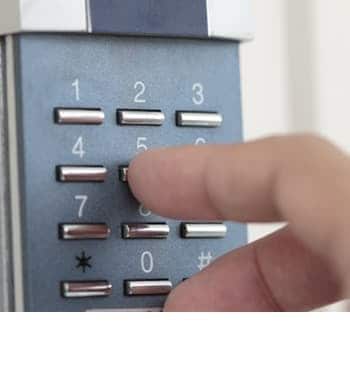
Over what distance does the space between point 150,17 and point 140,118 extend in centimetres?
3

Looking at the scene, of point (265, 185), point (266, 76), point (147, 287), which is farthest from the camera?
point (266, 76)

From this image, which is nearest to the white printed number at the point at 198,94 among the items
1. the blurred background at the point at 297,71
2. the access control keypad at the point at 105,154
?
the access control keypad at the point at 105,154

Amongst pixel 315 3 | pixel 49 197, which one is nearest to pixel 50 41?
pixel 49 197

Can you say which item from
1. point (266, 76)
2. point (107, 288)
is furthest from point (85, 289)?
point (266, 76)

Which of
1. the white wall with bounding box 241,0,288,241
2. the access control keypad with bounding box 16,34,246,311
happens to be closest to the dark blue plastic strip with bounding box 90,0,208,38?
the access control keypad with bounding box 16,34,246,311

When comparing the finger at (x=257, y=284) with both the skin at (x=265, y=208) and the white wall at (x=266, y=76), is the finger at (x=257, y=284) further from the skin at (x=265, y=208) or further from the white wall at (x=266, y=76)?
the white wall at (x=266, y=76)

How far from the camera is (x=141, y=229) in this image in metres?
0.33

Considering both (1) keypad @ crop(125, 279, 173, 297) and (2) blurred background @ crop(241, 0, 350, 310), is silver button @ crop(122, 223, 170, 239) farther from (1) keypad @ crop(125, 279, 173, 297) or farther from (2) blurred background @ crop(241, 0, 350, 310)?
(2) blurred background @ crop(241, 0, 350, 310)

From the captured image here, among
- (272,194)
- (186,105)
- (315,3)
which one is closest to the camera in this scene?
(272,194)

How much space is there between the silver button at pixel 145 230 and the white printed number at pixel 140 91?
0.13 feet

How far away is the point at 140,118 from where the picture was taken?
33 centimetres

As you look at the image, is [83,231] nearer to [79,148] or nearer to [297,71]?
[79,148]
